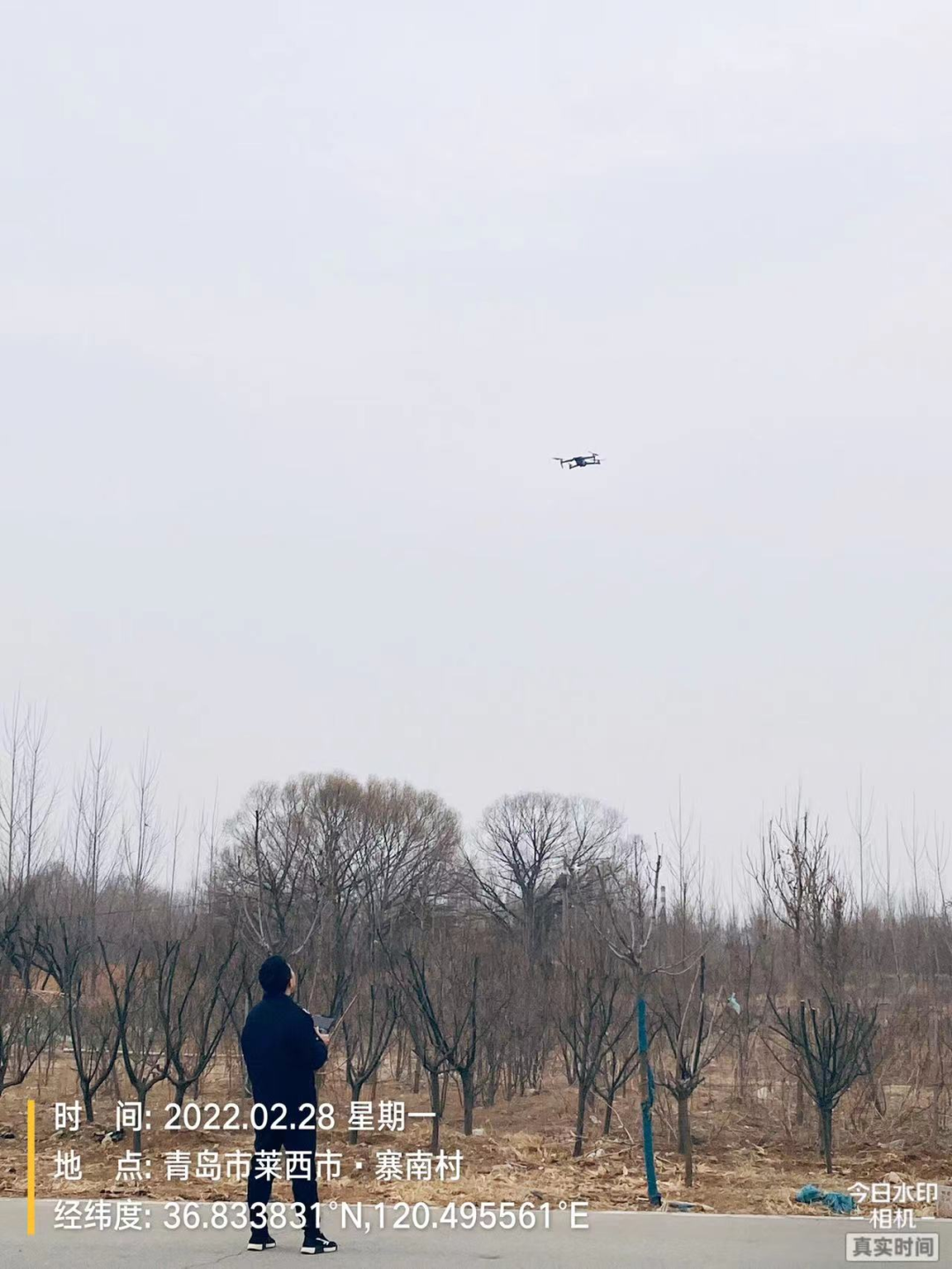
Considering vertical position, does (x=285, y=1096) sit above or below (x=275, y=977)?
below

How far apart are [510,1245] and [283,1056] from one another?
1.75 m

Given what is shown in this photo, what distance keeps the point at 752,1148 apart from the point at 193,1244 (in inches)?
272

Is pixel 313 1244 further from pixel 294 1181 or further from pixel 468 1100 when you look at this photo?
pixel 468 1100

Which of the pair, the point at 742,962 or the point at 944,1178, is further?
the point at 742,962

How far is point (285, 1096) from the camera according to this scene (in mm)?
6594

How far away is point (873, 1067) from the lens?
14.0 metres

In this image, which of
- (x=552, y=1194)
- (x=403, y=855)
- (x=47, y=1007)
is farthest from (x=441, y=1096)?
(x=403, y=855)

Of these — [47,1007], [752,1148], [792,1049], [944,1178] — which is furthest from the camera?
[47,1007]

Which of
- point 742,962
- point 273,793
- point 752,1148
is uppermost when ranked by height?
point 273,793

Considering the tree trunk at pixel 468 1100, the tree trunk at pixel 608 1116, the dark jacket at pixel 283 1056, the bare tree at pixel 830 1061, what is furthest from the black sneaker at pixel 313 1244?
the tree trunk at pixel 608 1116

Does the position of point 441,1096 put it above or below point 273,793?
below

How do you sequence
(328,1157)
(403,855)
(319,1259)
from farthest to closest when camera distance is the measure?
1. (403,855)
2. (328,1157)
3. (319,1259)

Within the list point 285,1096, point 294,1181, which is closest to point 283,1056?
point 285,1096

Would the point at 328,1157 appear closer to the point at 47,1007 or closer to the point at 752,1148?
the point at 752,1148
